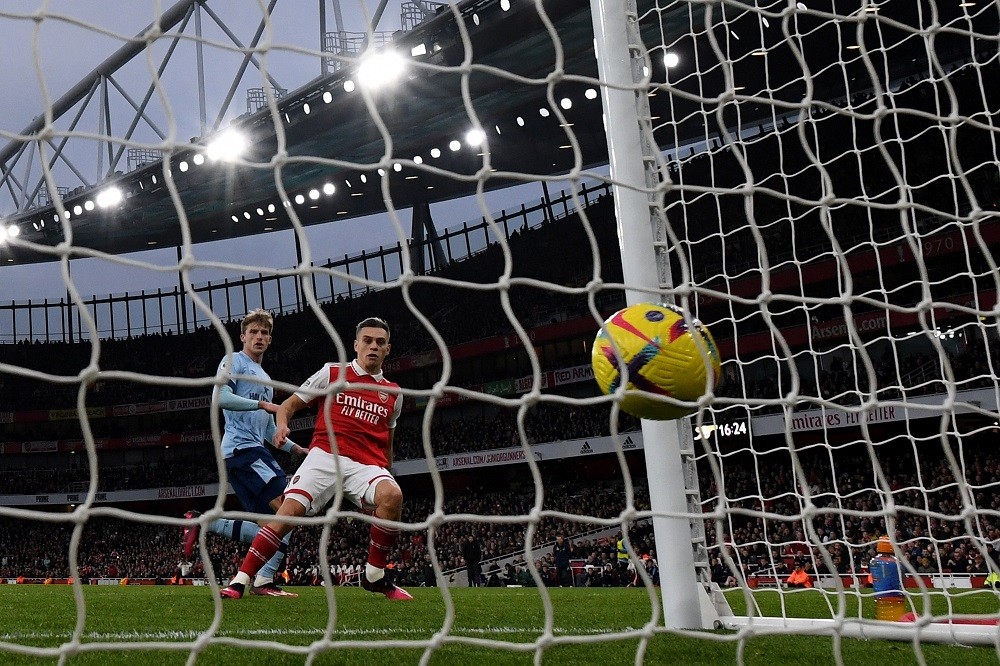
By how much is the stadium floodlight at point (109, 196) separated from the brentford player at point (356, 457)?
19810 mm

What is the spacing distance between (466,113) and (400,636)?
18.3 meters

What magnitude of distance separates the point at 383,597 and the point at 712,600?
2331mm

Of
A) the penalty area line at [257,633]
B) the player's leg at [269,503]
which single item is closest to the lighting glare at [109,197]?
the player's leg at [269,503]

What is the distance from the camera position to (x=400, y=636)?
3.48 metres

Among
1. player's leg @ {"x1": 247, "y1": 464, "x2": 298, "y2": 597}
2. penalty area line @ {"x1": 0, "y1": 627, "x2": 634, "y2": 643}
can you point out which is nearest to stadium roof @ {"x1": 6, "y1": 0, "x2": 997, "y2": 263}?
player's leg @ {"x1": 247, "y1": 464, "x2": 298, "y2": 597}

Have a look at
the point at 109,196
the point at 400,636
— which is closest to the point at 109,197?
the point at 109,196

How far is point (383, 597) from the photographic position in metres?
5.58

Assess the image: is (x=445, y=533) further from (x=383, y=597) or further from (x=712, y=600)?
(x=712, y=600)

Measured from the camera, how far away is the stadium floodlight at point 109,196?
22.4 m

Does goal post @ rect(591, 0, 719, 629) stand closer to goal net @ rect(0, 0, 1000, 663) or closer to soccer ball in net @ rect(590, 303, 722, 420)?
goal net @ rect(0, 0, 1000, 663)

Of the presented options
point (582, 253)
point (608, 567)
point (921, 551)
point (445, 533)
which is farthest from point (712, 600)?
point (582, 253)

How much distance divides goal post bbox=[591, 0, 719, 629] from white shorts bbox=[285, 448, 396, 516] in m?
1.50

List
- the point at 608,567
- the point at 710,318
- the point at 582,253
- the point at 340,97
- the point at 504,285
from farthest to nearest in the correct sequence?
the point at 582,253
the point at 710,318
the point at 340,97
the point at 608,567
the point at 504,285

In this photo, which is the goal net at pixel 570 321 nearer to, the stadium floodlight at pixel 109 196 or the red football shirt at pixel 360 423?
the stadium floodlight at pixel 109 196
